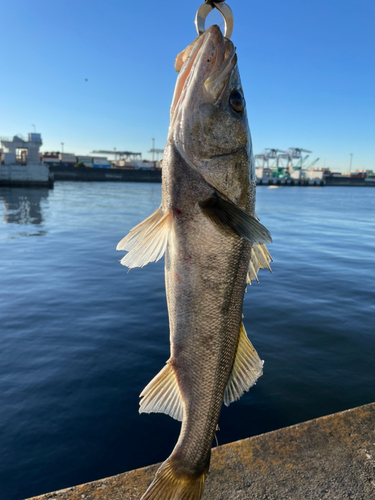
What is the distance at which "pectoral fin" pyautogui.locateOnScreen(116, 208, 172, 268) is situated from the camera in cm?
262

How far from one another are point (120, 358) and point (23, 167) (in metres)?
67.8

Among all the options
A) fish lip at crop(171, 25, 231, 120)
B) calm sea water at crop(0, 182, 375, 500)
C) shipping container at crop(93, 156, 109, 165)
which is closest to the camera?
fish lip at crop(171, 25, 231, 120)

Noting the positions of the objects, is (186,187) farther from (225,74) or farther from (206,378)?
(206,378)

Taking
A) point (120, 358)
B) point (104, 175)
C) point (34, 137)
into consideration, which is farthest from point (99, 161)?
point (120, 358)

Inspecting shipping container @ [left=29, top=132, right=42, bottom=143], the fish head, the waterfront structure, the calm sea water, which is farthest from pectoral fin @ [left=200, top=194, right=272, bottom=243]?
shipping container @ [left=29, top=132, right=42, bottom=143]

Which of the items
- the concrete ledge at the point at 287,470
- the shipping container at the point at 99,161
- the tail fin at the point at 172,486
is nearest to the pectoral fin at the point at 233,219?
the tail fin at the point at 172,486

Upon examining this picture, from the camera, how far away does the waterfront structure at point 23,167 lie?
218ft

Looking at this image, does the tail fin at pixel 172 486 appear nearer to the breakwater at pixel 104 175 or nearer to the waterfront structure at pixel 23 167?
the waterfront structure at pixel 23 167

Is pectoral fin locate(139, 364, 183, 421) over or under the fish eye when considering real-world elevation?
under

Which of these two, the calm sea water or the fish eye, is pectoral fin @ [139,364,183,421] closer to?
the fish eye

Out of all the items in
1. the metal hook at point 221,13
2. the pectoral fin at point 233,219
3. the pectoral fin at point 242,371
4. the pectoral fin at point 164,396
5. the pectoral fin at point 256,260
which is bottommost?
the pectoral fin at point 164,396

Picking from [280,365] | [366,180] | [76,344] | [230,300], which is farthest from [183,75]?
[366,180]

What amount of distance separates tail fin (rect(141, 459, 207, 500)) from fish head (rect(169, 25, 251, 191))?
2.41 m

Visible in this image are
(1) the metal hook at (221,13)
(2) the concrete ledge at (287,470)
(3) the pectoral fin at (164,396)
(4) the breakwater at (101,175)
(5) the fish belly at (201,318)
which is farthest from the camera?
(4) the breakwater at (101,175)
